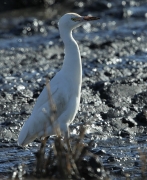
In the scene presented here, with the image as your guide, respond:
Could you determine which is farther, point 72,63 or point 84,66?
point 84,66

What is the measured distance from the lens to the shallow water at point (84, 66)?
7109 millimetres

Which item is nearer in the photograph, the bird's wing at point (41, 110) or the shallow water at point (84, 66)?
the bird's wing at point (41, 110)

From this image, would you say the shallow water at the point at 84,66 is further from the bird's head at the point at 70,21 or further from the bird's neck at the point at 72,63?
the bird's head at the point at 70,21

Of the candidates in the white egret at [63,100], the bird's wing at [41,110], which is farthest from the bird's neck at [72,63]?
the bird's wing at [41,110]

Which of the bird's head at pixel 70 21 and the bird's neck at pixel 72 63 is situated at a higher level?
the bird's head at pixel 70 21

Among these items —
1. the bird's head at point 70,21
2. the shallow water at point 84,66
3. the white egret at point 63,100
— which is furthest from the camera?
the shallow water at point 84,66

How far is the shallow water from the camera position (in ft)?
23.3

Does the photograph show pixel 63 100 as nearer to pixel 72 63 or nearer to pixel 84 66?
pixel 72 63

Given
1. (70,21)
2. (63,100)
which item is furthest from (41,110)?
(70,21)

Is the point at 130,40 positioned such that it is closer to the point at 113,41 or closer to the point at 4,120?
the point at 113,41

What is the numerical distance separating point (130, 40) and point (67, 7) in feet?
15.1

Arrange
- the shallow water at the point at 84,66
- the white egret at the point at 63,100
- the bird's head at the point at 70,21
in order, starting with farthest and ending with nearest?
the shallow water at the point at 84,66, the bird's head at the point at 70,21, the white egret at the point at 63,100

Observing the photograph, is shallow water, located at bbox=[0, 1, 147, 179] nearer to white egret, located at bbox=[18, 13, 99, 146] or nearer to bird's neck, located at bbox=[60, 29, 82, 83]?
white egret, located at bbox=[18, 13, 99, 146]

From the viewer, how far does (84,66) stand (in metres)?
11.0
